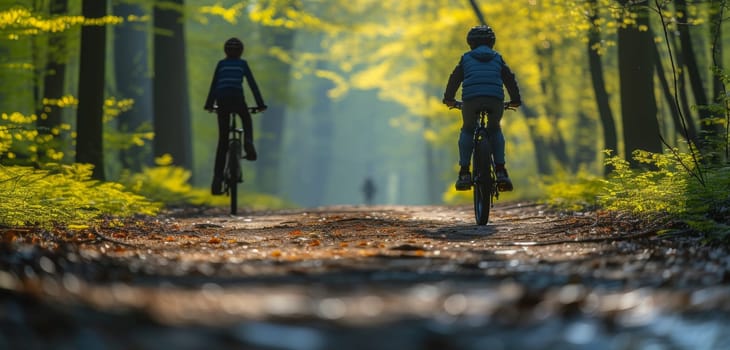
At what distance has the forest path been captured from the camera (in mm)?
2842

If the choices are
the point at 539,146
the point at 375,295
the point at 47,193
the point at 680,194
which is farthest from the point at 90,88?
the point at 539,146

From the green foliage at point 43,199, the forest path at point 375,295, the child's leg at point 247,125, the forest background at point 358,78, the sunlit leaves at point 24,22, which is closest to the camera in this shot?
the forest path at point 375,295

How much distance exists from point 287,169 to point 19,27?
50865 millimetres

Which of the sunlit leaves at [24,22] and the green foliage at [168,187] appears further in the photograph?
the green foliage at [168,187]

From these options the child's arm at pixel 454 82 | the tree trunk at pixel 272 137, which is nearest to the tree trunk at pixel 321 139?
the tree trunk at pixel 272 137

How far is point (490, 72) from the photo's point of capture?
9367 millimetres

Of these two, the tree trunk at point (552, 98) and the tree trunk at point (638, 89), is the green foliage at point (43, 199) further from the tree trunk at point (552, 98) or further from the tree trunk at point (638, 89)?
the tree trunk at point (552, 98)

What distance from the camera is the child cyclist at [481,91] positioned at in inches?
368

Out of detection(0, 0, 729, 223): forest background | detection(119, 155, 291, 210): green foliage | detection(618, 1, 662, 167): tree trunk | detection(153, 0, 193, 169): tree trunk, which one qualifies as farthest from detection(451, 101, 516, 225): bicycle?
detection(153, 0, 193, 169): tree trunk

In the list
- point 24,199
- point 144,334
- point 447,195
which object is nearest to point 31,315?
point 144,334

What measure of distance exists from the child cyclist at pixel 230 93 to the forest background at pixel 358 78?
1352 millimetres

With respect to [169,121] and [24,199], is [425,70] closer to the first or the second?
[169,121]

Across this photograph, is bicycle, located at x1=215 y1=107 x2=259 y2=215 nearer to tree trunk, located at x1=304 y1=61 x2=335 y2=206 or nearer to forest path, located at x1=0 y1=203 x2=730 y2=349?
forest path, located at x1=0 y1=203 x2=730 y2=349

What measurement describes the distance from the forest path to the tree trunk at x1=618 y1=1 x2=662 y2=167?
4651 mm
